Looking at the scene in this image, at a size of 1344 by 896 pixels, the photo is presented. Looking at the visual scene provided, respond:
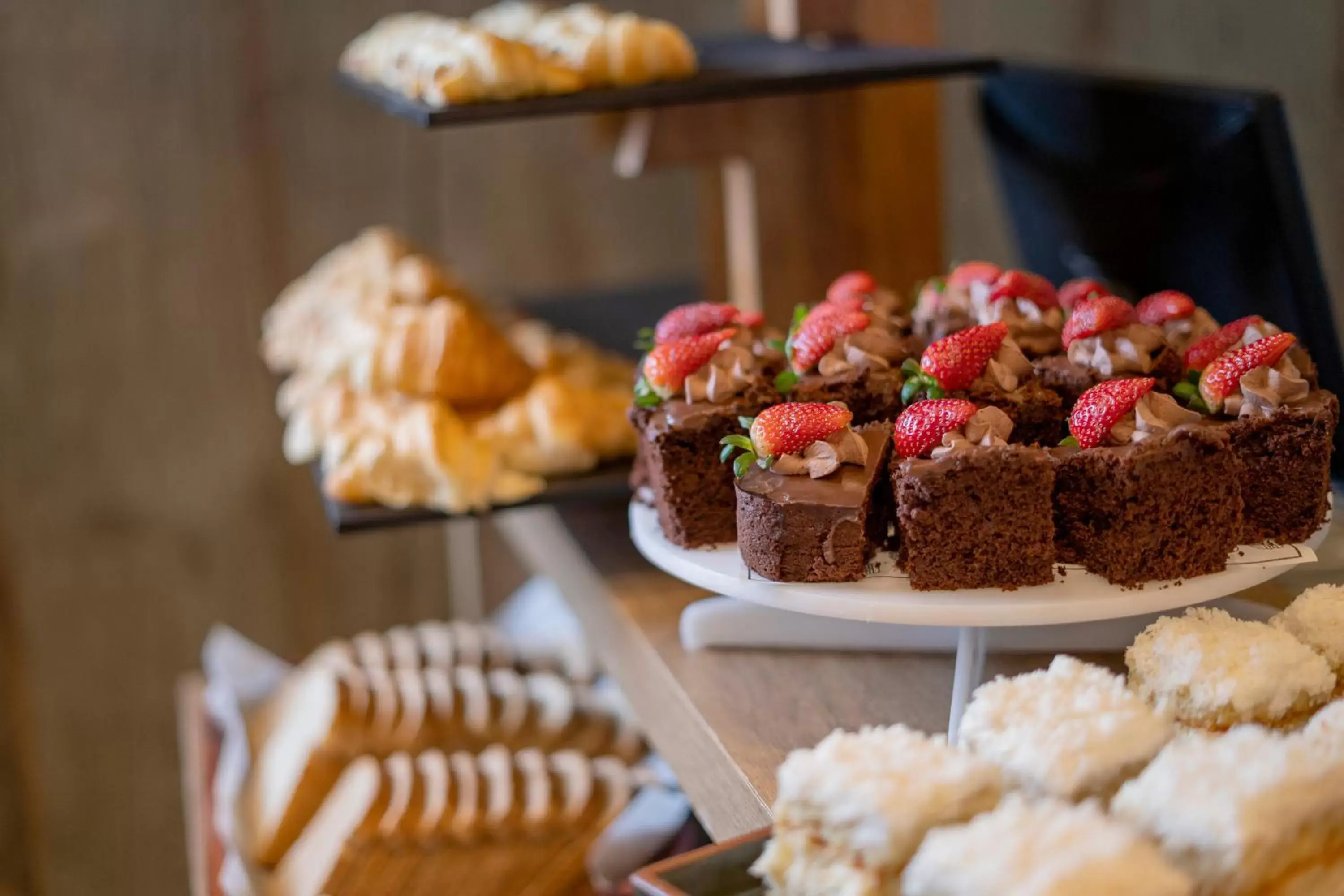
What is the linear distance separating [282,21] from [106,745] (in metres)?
1.47

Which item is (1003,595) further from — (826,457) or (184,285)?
(184,285)

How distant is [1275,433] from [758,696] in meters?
0.50

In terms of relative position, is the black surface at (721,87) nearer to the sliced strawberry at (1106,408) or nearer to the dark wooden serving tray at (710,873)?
the sliced strawberry at (1106,408)

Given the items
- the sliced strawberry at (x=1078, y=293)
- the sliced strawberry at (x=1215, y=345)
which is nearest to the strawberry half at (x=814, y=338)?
the sliced strawberry at (x=1078, y=293)

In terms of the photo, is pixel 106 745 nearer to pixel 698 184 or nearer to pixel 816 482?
pixel 698 184

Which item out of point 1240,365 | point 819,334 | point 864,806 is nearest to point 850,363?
point 819,334

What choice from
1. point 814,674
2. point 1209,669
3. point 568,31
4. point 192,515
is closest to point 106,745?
point 192,515

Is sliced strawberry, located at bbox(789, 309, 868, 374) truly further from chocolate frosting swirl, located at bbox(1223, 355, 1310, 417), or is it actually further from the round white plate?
chocolate frosting swirl, located at bbox(1223, 355, 1310, 417)

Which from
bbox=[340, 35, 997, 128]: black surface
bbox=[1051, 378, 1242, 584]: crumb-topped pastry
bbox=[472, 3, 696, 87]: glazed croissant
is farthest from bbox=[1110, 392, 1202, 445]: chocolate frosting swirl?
bbox=[472, 3, 696, 87]: glazed croissant

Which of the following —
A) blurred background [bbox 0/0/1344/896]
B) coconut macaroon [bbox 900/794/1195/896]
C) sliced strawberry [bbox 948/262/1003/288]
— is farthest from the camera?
blurred background [bbox 0/0/1344/896]

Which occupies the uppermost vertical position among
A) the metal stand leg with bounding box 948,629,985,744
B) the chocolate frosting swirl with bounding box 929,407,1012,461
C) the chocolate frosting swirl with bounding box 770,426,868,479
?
the chocolate frosting swirl with bounding box 929,407,1012,461

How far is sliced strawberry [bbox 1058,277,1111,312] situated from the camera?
1.44 meters

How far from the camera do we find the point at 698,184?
2.89m

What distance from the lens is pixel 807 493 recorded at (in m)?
1.17
